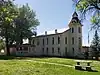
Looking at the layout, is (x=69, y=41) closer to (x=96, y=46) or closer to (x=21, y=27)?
(x=96, y=46)

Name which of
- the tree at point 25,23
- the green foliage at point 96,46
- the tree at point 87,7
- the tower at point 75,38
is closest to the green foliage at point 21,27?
the tree at point 25,23

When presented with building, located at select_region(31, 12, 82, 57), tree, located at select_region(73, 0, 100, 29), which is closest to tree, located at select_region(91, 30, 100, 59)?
building, located at select_region(31, 12, 82, 57)

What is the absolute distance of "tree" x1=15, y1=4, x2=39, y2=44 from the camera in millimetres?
64875

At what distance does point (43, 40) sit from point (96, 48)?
726 inches

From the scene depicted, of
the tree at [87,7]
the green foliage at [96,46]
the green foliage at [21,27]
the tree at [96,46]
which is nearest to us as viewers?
the tree at [87,7]

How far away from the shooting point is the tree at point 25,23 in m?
64.9

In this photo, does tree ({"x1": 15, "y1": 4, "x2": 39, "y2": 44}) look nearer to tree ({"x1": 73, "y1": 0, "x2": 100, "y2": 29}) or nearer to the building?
the building

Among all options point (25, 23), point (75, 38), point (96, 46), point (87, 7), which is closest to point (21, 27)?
point (25, 23)

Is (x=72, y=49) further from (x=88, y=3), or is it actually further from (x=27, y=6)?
(x=88, y=3)

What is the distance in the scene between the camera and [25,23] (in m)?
66.3

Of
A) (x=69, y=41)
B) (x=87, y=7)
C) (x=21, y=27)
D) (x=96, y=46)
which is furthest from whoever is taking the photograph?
(x=21, y=27)

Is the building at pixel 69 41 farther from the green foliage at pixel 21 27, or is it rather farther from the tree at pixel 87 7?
the tree at pixel 87 7

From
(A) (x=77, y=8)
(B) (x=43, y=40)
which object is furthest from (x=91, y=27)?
(B) (x=43, y=40)

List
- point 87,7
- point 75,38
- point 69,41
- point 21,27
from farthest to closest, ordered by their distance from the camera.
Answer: point 21,27 < point 69,41 < point 75,38 < point 87,7
